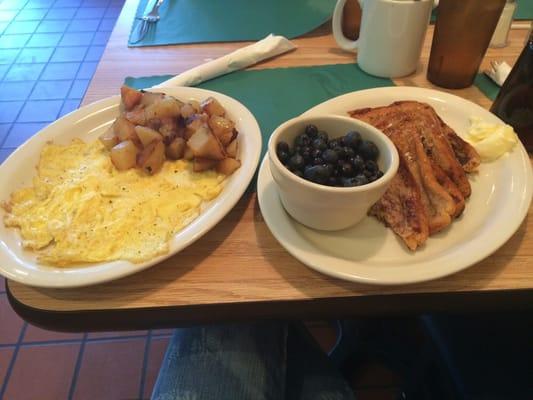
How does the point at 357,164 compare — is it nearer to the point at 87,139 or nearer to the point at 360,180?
the point at 360,180

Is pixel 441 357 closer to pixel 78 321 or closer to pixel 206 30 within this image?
pixel 78 321

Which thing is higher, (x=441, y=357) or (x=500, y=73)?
(x=500, y=73)

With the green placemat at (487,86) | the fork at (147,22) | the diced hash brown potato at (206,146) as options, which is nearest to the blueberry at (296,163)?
the diced hash brown potato at (206,146)

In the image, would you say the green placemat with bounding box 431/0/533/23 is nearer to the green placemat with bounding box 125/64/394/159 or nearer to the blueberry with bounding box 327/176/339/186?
the green placemat with bounding box 125/64/394/159

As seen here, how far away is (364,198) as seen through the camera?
2.17 ft

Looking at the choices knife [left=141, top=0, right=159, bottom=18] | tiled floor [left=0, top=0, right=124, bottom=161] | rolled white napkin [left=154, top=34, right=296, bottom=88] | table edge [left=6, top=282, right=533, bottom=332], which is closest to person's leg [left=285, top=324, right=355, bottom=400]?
table edge [left=6, top=282, right=533, bottom=332]

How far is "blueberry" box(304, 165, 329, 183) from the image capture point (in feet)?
2.21

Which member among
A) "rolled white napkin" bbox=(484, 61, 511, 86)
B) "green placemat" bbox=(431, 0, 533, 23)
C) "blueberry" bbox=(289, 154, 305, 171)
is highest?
"blueberry" bbox=(289, 154, 305, 171)

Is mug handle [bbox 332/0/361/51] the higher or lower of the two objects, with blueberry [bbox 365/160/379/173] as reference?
lower

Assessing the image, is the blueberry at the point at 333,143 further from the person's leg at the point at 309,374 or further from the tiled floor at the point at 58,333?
the tiled floor at the point at 58,333

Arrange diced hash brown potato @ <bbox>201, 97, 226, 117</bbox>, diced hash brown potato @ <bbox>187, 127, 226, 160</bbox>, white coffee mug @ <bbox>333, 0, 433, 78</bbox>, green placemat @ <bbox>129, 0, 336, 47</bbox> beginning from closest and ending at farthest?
1. diced hash brown potato @ <bbox>187, 127, 226, 160</bbox>
2. diced hash brown potato @ <bbox>201, 97, 226, 117</bbox>
3. white coffee mug @ <bbox>333, 0, 433, 78</bbox>
4. green placemat @ <bbox>129, 0, 336, 47</bbox>

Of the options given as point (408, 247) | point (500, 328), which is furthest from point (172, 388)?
point (500, 328)

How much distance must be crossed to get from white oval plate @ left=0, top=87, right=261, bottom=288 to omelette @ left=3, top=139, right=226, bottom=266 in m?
0.02

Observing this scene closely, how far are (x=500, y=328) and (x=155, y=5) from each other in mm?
1582
